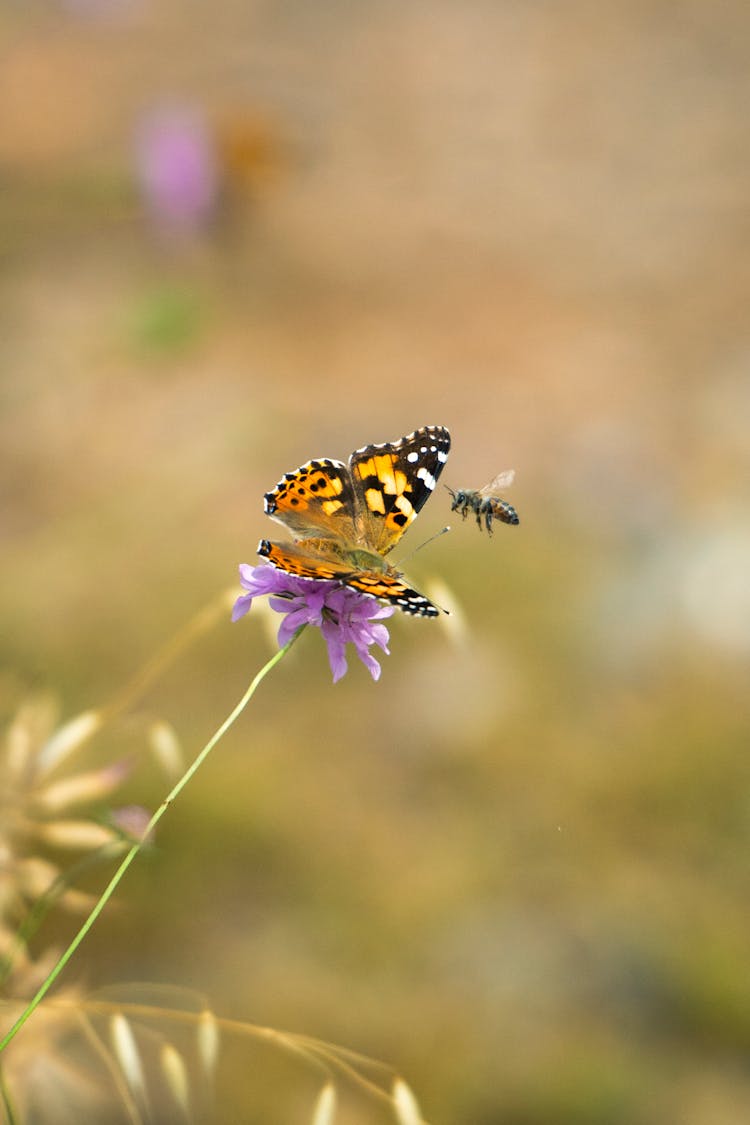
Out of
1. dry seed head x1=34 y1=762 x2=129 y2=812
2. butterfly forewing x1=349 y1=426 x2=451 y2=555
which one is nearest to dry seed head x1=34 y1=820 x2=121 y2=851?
dry seed head x1=34 y1=762 x2=129 y2=812

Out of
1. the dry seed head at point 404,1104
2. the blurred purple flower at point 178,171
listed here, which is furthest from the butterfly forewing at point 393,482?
the blurred purple flower at point 178,171

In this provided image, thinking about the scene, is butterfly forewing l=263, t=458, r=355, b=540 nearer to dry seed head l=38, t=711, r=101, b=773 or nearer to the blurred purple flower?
dry seed head l=38, t=711, r=101, b=773

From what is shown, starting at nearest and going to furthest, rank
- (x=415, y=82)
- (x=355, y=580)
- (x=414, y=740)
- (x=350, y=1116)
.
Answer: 1. (x=355, y=580)
2. (x=350, y=1116)
3. (x=414, y=740)
4. (x=415, y=82)

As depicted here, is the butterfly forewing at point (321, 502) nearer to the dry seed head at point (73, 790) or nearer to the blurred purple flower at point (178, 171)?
the dry seed head at point (73, 790)

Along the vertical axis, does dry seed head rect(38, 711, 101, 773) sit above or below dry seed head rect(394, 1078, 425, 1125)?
above

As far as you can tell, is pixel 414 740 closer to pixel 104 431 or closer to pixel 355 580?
pixel 104 431

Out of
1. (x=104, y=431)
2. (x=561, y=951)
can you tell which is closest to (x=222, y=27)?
(x=104, y=431)
